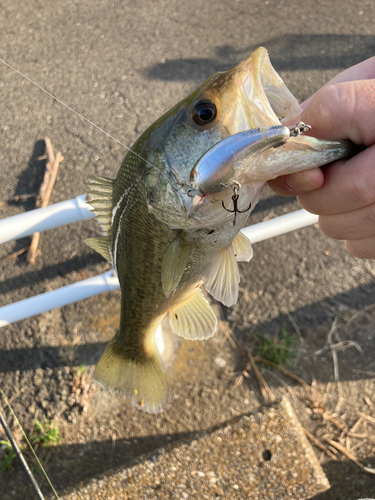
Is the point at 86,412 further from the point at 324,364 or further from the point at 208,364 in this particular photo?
the point at 324,364

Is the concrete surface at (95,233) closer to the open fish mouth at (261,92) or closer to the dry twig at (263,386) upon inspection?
the dry twig at (263,386)

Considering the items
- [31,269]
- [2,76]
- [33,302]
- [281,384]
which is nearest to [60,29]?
[2,76]

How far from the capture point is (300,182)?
1.26 metres

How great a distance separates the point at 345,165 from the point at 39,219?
1.57m

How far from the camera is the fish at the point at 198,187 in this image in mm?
1073

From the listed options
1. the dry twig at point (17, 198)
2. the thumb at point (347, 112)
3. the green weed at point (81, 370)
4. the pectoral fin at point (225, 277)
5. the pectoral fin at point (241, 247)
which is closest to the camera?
the thumb at point (347, 112)

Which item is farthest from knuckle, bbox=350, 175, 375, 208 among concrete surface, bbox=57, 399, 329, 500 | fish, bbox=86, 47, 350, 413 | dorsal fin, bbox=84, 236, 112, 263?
concrete surface, bbox=57, 399, 329, 500

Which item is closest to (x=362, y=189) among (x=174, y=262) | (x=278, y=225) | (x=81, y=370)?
(x=174, y=262)

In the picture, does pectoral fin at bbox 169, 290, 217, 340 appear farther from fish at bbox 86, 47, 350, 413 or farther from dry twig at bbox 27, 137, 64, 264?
dry twig at bbox 27, 137, 64, 264

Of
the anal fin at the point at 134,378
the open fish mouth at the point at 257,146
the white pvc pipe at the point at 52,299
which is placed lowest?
the anal fin at the point at 134,378

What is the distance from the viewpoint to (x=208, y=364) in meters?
2.62

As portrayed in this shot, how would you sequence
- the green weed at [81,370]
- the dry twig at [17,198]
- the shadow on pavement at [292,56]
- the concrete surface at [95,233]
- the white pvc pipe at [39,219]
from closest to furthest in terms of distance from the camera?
the white pvc pipe at [39,219], the concrete surface at [95,233], the green weed at [81,370], the dry twig at [17,198], the shadow on pavement at [292,56]

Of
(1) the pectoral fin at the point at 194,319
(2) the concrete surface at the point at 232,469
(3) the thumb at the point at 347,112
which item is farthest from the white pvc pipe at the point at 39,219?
(2) the concrete surface at the point at 232,469

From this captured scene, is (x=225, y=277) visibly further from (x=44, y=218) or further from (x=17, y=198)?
(x=17, y=198)
